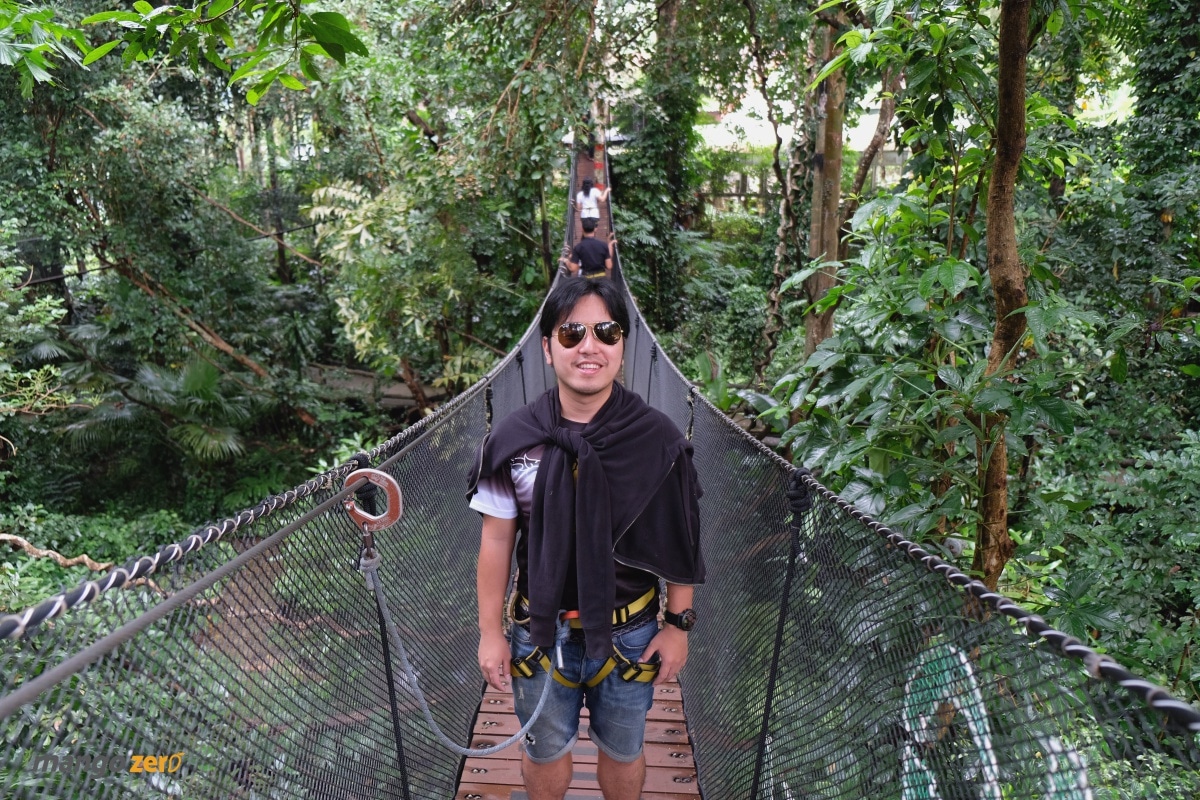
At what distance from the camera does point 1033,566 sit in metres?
2.82

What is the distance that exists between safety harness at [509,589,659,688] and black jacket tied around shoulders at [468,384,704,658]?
51mm

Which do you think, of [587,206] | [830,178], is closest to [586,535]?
[830,178]

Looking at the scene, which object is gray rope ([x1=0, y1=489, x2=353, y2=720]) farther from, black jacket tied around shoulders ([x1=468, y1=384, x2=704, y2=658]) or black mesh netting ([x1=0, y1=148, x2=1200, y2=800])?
black jacket tied around shoulders ([x1=468, y1=384, x2=704, y2=658])

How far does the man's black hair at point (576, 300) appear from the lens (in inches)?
48.1

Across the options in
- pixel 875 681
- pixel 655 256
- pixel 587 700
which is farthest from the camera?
pixel 655 256

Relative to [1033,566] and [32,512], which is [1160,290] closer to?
[1033,566]

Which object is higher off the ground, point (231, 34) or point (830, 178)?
point (231, 34)

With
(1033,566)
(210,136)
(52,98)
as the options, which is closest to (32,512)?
(52,98)

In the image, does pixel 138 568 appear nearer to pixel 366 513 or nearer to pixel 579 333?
pixel 366 513

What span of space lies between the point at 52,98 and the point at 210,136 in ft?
5.43

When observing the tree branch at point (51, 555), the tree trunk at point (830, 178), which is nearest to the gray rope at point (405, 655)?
the tree trunk at point (830, 178)

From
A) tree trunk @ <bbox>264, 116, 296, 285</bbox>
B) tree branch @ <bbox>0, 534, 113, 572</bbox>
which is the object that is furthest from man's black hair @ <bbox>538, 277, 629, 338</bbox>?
tree trunk @ <bbox>264, 116, 296, 285</bbox>

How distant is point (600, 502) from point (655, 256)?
8813 millimetres

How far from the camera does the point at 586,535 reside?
1163 mm
